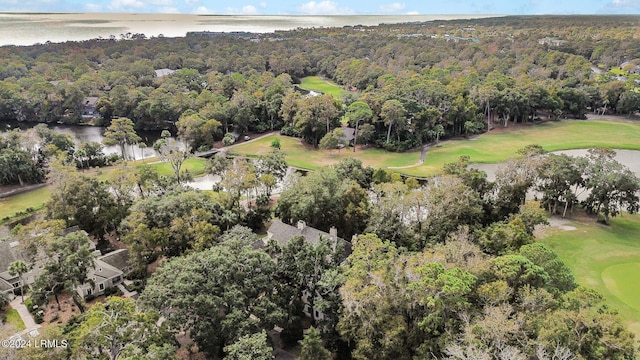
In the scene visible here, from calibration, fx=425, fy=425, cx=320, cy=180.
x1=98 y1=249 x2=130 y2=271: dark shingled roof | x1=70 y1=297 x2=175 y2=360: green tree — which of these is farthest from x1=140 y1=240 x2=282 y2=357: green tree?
x1=98 y1=249 x2=130 y2=271: dark shingled roof

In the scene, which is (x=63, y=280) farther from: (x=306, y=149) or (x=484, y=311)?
(x=306, y=149)

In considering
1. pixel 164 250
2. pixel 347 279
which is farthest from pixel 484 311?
pixel 164 250

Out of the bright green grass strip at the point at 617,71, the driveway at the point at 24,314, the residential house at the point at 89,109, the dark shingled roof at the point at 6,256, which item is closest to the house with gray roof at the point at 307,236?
the driveway at the point at 24,314

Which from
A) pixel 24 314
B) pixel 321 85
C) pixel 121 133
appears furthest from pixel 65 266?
pixel 321 85

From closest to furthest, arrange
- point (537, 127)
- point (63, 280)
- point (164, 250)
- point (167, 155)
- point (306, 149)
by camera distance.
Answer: point (63, 280)
point (164, 250)
point (167, 155)
point (306, 149)
point (537, 127)

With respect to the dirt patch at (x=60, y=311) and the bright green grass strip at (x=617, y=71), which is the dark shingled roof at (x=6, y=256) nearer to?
the dirt patch at (x=60, y=311)

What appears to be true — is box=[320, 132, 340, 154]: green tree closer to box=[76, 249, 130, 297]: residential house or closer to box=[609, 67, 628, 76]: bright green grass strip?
box=[76, 249, 130, 297]: residential house

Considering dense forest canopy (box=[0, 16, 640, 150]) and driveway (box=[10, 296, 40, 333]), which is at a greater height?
dense forest canopy (box=[0, 16, 640, 150])
